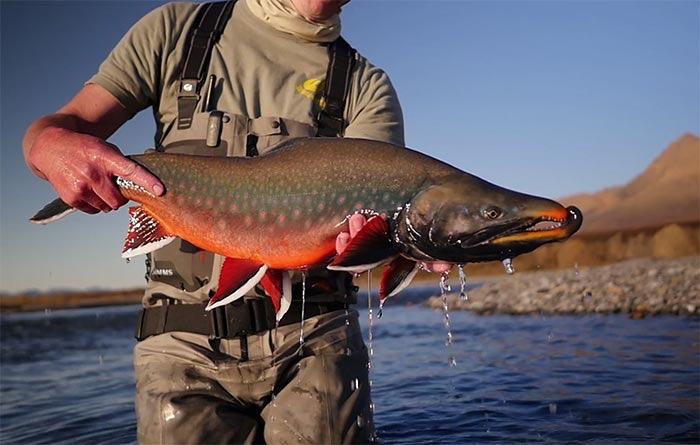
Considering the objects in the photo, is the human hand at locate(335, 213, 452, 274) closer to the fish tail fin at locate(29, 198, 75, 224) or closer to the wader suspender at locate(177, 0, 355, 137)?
the wader suspender at locate(177, 0, 355, 137)

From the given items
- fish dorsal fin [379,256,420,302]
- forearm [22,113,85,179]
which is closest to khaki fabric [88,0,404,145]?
forearm [22,113,85,179]

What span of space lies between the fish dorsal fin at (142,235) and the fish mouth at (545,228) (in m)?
1.54

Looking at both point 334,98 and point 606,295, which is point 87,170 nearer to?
point 334,98

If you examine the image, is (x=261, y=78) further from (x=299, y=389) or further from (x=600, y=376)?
(x=600, y=376)

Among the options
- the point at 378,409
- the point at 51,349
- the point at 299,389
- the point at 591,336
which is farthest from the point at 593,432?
the point at 51,349

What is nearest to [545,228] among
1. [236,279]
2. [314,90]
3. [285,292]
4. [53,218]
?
[285,292]

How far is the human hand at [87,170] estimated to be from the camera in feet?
9.35

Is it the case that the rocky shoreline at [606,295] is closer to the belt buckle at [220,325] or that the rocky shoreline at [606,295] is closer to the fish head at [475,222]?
the fish head at [475,222]

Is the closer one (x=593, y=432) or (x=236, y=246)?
(x=236, y=246)

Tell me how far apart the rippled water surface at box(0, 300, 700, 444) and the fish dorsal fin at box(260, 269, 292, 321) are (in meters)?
4.19

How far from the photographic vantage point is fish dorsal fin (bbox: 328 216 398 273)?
8.72 ft

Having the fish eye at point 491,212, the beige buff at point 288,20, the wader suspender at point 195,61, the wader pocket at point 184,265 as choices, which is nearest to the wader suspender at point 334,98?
the beige buff at point 288,20

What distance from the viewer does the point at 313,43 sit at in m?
3.90

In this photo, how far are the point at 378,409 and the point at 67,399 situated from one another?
613cm
